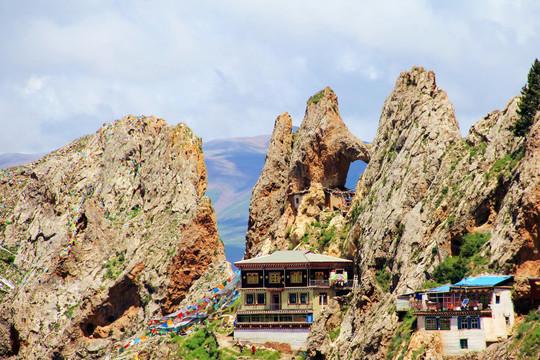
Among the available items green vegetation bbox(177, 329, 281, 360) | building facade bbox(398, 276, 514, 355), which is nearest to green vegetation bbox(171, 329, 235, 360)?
green vegetation bbox(177, 329, 281, 360)

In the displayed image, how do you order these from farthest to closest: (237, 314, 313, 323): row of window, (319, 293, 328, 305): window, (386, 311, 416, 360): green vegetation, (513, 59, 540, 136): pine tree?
(319, 293, 328, 305): window
(237, 314, 313, 323): row of window
(513, 59, 540, 136): pine tree
(386, 311, 416, 360): green vegetation

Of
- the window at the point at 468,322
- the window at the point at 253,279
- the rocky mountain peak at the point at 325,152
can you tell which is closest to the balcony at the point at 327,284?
the window at the point at 253,279

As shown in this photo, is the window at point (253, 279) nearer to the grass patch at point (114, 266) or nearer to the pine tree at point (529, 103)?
the pine tree at point (529, 103)

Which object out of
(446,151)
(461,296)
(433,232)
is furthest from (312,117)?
(461,296)

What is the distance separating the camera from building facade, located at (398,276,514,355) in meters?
94.1

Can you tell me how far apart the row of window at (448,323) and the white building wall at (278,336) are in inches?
1295

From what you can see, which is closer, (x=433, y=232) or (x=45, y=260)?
(x=433, y=232)

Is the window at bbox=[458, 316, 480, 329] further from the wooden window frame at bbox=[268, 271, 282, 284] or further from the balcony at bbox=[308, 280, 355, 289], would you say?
the wooden window frame at bbox=[268, 271, 282, 284]

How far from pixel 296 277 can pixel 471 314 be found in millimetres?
43298

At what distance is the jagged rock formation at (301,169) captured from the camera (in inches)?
6339

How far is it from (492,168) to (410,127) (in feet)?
92.3

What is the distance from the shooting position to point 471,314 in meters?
94.9

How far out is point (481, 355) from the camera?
9294cm

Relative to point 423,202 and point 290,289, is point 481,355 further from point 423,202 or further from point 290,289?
point 290,289
